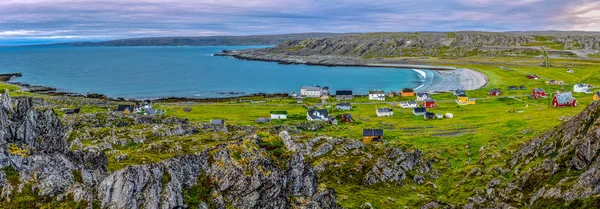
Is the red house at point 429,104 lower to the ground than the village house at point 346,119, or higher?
higher

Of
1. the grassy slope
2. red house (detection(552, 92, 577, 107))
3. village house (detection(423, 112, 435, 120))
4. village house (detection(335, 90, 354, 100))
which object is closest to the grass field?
the grassy slope

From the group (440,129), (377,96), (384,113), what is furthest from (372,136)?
(377,96)

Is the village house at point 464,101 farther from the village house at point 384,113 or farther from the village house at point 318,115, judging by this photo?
the village house at point 318,115

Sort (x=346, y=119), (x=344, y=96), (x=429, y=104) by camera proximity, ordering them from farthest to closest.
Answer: (x=344, y=96), (x=429, y=104), (x=346, y=119)

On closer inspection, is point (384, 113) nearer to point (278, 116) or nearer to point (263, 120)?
point (278, 116)

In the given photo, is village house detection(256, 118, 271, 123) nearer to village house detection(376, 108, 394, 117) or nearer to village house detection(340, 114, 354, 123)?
village house detection(340, 114, 354, 123)

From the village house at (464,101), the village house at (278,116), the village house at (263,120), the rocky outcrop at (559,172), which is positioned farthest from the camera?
the village house at (464,101)

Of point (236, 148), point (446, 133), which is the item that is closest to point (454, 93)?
point (446, 133)

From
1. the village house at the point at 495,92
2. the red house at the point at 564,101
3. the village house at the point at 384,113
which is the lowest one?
the village house at the point at 384,113

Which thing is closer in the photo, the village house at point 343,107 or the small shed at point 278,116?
the small shed at point 278,116

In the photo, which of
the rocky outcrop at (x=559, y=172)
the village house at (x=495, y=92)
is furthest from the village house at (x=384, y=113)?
the rocky outcrop at (x=559, y=172)

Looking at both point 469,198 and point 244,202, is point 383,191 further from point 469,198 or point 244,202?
point 244,202
